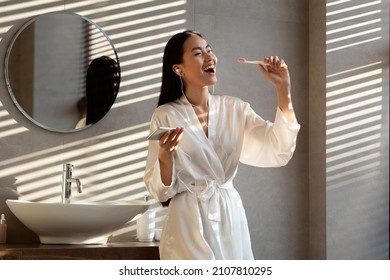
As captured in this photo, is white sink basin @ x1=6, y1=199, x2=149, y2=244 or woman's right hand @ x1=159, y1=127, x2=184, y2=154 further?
white sink basin @ x1=6, y1=199, x2=149, y2=244

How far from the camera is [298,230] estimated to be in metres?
3.58

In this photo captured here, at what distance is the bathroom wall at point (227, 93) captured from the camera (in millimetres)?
3074

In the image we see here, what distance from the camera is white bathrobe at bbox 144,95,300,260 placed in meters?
2.21

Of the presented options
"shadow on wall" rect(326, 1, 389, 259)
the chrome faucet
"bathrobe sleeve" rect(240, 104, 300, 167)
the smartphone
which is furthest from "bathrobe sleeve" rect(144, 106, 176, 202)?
"shadow on wall" rect(326, 1, 389, 259)

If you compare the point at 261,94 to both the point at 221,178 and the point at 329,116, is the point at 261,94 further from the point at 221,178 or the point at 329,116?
the point at 221,178

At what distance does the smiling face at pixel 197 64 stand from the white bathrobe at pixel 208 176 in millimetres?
80

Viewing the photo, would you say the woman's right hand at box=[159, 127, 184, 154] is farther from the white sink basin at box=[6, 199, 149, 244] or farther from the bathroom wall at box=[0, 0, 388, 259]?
the bathroom wall at box=[0, 0, 388, 259]

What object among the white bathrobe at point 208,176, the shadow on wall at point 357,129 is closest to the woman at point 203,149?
the white bathrobe at point 208,176

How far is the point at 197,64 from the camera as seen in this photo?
232 cm

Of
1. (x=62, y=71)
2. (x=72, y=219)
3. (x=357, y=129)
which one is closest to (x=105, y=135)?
(x=62, y=71)

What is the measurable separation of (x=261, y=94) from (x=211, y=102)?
3.89ft

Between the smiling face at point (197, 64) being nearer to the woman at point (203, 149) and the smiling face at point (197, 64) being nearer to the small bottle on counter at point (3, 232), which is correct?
the woman at point (203, 149)

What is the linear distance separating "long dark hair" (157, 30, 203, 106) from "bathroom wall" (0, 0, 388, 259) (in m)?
0.89
